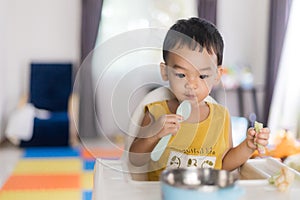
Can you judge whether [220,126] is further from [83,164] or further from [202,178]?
[83,164]

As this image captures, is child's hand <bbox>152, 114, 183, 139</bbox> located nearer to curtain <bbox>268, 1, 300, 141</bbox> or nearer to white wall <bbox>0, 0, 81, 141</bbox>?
curtain <bbox>268, 1, 300, 141</bbox>

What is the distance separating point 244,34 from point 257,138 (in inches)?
167

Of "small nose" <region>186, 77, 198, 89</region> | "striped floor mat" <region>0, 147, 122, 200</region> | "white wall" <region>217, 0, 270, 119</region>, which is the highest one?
"small nose" <region>186, 77, 198, 89</region>

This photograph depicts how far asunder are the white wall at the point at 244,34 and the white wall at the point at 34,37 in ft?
5.42

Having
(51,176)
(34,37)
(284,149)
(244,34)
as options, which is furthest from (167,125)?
(244,34)

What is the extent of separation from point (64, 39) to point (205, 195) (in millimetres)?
4494

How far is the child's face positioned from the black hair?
0.05 feet

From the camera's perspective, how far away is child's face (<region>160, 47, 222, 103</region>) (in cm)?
100

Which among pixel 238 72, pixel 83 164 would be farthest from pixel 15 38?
pixel 238 72

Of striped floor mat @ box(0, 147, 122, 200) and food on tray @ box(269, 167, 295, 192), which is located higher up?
food on tray @ box(269, 167, 295, 192)

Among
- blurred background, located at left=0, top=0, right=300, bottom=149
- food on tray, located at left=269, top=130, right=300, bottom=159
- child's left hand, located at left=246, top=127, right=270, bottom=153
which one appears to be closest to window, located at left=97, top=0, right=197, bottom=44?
blurred background, located at left=0, top=0, right=300, bottom=149

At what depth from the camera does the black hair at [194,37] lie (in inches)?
40.8

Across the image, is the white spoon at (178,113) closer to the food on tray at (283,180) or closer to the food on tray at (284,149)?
the food on tray at (283,180)

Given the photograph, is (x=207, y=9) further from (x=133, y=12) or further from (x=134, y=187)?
(x=134, y=187)
